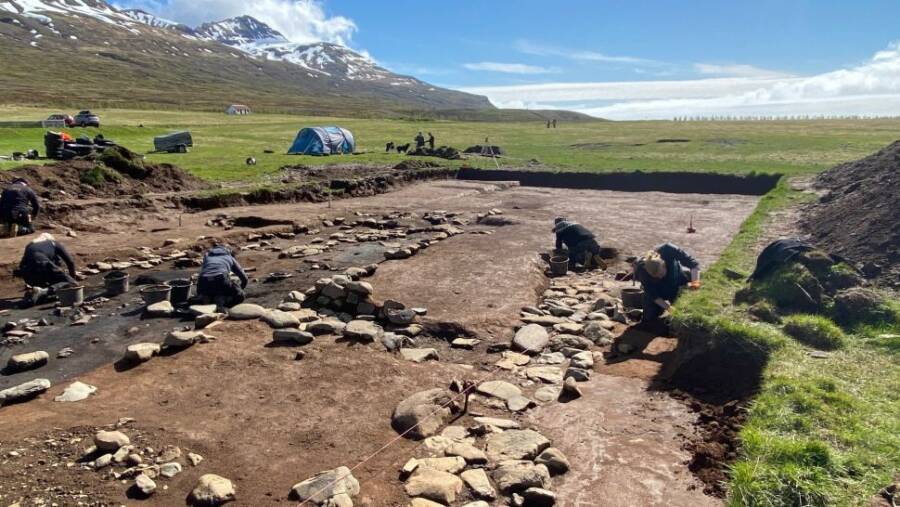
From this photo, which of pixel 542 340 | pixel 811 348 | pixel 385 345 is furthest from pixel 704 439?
pixel 385 345

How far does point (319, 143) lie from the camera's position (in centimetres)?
3822

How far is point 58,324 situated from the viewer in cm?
1071

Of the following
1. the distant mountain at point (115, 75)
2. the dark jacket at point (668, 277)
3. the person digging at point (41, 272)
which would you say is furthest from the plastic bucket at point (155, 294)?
the distant mountain at point (115, 75)

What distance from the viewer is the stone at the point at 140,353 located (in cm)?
862

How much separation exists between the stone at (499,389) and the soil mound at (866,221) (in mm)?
7075

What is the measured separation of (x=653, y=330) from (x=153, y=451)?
7727 millimetres

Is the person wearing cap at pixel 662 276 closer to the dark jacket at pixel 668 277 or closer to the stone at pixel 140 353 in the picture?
the dark jacket at pixel 668 277

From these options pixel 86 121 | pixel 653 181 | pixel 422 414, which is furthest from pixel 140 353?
pixel 86 121

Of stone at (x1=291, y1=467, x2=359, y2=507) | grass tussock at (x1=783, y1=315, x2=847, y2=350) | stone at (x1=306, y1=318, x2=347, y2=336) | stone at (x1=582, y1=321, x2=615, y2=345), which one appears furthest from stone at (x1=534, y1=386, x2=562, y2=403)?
stone at (x1=306, y1=318, x2=347, y2=336)

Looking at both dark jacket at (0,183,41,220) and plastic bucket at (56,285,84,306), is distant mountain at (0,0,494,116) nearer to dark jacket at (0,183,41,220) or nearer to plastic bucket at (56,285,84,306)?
dark jacket at (0,183,41,220)

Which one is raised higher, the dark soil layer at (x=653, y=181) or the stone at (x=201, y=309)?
the dark soil layer at (x=653, y=181)

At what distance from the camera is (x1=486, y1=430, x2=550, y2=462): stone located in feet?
20.2

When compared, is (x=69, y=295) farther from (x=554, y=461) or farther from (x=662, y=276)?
(x=662, y=276)

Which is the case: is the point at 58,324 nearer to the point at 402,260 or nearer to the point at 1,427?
the point at 1,427
